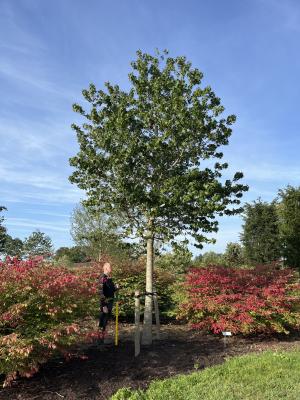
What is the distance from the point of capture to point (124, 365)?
23.9 feet

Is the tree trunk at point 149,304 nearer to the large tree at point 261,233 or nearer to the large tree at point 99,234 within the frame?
the large tree at point 99,234

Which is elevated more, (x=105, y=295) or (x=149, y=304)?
(x=105, y=295)

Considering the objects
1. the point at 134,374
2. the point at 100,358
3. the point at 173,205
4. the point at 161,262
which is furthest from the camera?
the point at 161,262

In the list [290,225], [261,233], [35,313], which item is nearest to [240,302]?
[35,313]

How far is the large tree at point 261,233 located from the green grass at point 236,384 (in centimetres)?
1451

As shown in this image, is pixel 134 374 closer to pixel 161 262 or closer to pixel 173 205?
pixel 173 205

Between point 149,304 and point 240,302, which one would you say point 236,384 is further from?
point 240,302

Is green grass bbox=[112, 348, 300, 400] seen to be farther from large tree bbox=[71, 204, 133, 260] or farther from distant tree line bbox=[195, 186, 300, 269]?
distant tree line bbox=[195, 186, 300, 269]

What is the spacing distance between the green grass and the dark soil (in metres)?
0.49

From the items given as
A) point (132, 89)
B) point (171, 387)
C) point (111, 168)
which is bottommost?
point (171, 387)

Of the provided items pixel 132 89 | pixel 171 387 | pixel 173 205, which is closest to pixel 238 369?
pixel 171 387

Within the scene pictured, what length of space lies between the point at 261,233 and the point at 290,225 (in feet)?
7.98

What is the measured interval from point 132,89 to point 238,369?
604 centimetres

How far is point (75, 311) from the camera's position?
704 cm
